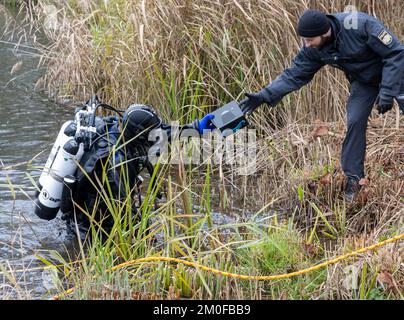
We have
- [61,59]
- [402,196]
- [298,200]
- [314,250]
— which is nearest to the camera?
[314,250]

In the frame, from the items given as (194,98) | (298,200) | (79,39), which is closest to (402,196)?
(298,200)

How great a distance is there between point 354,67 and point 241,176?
1.61m

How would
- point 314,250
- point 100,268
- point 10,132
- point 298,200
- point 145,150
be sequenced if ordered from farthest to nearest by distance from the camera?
point 10,132 → point 298,200 → point 145,150 → point 314,250 → point 100,268

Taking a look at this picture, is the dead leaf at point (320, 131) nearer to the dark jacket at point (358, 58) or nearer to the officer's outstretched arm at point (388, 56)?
the dark jacket at point (358, 58)

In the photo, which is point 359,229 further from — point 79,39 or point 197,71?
point 79,39

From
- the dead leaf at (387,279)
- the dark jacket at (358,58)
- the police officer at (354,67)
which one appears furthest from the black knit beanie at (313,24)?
the dead leaf at (387,279)

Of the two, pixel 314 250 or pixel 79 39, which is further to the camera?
pixel 79 39

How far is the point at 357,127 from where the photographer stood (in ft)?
17.0

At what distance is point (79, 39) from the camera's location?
8.22 m

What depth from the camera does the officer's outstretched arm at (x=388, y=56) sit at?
475 centimetres

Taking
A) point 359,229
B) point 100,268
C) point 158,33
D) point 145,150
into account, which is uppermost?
point 158,33

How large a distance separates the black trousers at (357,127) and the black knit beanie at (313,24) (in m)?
0.60

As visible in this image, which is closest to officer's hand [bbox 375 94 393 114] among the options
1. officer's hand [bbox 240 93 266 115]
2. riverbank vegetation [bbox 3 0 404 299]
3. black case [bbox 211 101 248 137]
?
riverbank vegetation [bbox 3 0 404 299]

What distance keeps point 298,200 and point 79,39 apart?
401 cm
